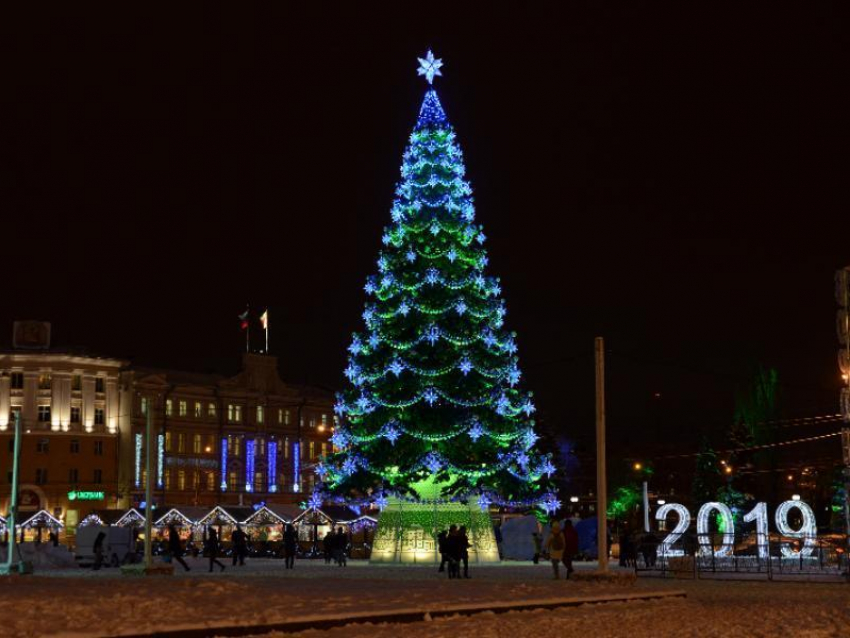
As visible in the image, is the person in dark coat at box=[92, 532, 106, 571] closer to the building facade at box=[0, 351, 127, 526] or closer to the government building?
the government building

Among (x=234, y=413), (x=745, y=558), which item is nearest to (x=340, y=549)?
(x=745, y=558)

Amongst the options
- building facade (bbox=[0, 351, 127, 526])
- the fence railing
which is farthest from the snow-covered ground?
building facade (bbox=[0, 351, 127, 526])

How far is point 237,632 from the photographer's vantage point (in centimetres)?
1623

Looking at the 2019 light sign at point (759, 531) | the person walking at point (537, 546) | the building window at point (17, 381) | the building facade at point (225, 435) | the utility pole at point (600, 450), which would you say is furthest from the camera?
the building facade at point (225, 435)

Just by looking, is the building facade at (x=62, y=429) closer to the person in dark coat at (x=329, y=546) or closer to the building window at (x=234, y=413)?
the building window at (x=234, y=413)

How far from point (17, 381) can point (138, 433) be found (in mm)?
10687

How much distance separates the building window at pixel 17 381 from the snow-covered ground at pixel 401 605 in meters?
75.9

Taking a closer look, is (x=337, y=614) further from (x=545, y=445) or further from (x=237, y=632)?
(x=545, y=445)

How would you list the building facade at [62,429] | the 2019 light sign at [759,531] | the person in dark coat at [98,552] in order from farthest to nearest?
the building facade at [62,429] < the person in dark coat at [98,552] < the 2019 light sign at [759,531]

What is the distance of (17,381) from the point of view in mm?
102000

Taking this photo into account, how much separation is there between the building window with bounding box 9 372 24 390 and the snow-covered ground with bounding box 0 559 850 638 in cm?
7586

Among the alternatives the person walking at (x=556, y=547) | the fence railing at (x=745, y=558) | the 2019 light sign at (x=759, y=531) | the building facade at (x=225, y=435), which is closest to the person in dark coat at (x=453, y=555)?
the person walking at (x=556, y=547)

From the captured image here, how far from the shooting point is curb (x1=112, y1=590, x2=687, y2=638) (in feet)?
52.2

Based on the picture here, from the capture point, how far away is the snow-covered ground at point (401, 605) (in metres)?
17.2
